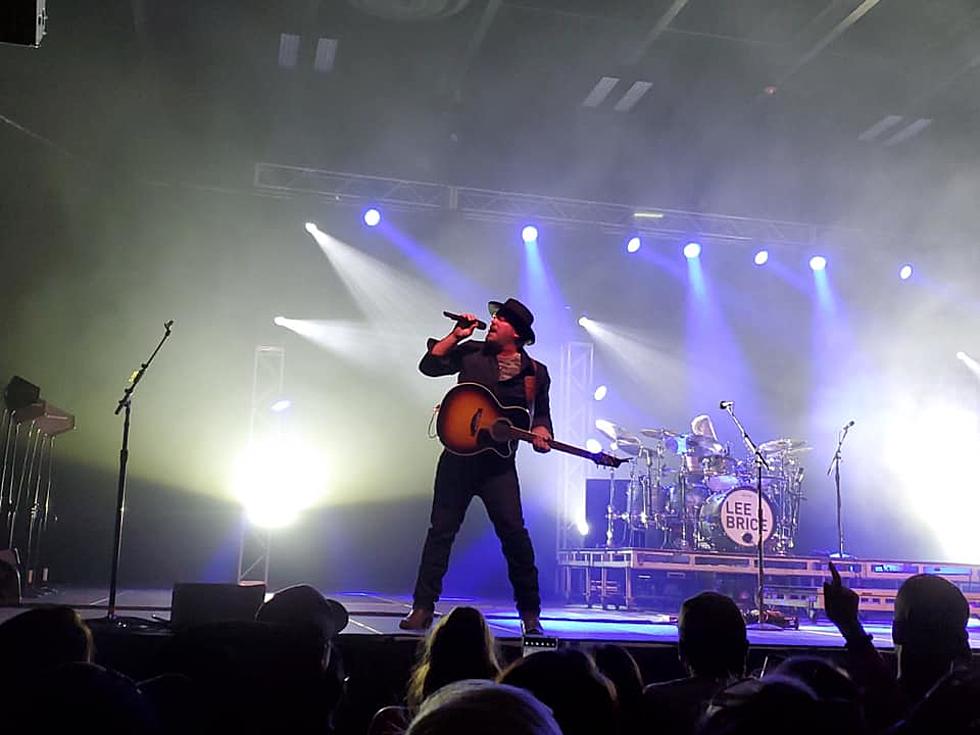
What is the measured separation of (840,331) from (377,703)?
420 inches

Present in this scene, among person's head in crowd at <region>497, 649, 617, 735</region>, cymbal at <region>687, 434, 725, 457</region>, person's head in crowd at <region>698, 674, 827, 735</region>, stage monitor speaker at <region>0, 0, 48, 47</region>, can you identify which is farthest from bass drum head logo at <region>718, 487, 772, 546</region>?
person's head in crowd at <region>698, 674, 827, 735</region>

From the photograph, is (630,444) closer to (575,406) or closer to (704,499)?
(704,499)

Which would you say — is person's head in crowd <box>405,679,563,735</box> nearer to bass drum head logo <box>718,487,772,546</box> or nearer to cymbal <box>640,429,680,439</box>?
bass drum head logo <box>718,487,772,546</box>

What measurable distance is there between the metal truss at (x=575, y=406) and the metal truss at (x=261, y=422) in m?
3.50

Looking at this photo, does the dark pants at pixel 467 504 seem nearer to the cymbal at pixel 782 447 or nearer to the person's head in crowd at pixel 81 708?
the person's head in crowd at pixel 81 708

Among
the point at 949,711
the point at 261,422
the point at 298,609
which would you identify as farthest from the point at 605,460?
the point at 261,422

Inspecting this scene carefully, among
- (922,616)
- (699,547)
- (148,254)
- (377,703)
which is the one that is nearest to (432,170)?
(148,254)

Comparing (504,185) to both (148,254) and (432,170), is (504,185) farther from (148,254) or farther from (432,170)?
(148,254)

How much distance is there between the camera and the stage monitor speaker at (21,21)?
4164 millimetres

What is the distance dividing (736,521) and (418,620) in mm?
5878

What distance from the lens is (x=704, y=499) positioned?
10.6 metres

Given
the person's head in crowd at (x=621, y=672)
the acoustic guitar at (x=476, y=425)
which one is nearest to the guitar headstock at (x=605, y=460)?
the acoustic guitar at (x=476, y=425)

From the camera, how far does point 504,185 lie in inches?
466

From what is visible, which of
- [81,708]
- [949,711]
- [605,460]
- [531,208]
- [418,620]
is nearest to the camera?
[81,708]
